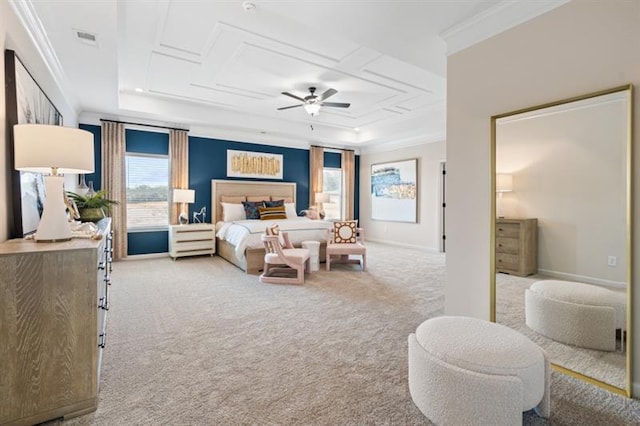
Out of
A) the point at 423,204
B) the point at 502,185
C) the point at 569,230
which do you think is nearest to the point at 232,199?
the point at 423,204

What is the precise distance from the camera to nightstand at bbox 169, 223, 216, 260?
19.1 ft

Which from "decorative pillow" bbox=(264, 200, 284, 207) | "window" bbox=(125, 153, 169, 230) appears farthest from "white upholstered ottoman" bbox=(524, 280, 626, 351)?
"window" bbox=(125, 153, 169, 230)

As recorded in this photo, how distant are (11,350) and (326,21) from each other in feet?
10.0

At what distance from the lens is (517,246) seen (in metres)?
2.41

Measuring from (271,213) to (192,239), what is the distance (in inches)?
64.2

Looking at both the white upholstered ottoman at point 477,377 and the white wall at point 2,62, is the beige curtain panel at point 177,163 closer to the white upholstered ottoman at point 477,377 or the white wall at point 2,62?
the white wall at point 2,62

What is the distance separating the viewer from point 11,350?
151 cm

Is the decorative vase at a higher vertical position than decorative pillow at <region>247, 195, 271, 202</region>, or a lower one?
lower

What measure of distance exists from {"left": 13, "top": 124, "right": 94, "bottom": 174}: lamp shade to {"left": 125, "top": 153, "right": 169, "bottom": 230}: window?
453 cm

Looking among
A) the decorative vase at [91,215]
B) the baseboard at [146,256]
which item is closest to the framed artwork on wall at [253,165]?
the baseboard at [146,256]

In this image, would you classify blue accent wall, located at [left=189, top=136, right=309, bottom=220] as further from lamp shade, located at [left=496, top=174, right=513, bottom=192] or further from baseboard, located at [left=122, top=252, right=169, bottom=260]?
lamp shade, located at [left=496, top=174, right=513, bottom=192]

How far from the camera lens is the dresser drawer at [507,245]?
7.94 feet

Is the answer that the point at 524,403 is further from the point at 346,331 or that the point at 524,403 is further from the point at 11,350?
the point at 11,350

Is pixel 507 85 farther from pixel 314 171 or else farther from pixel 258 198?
pixel 314 171
